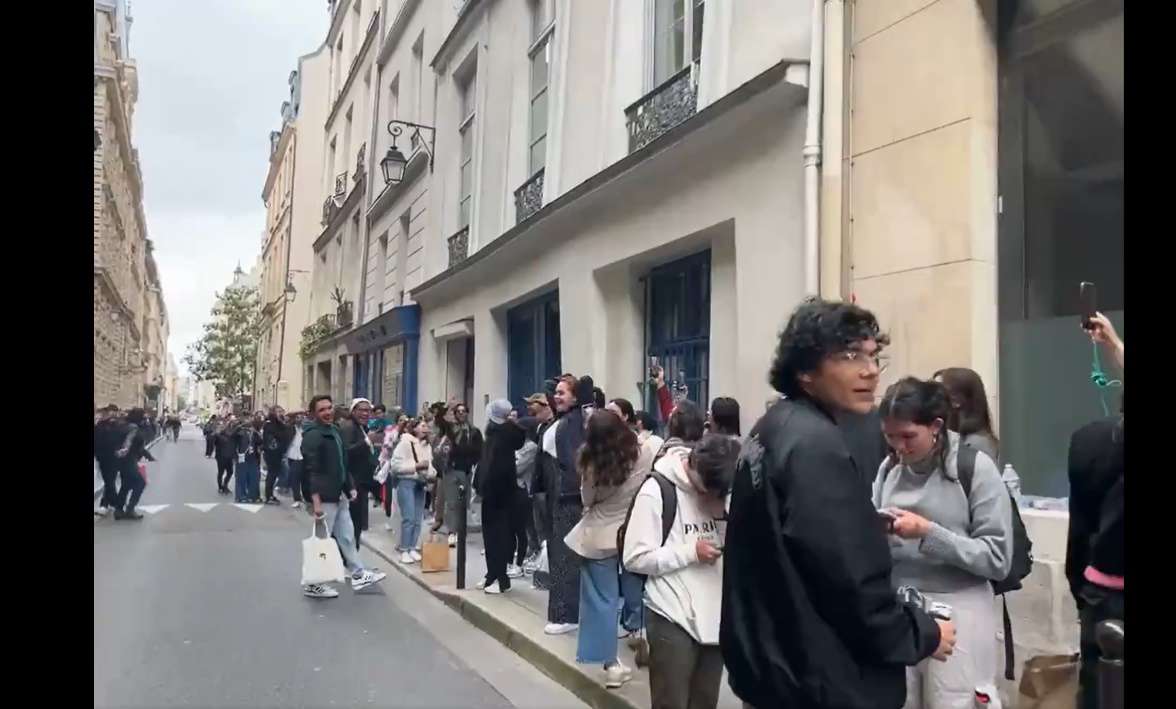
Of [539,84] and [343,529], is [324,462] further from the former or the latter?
[539,84]

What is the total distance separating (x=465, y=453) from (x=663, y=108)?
4.19 metres

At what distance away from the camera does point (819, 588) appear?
2.23 meters

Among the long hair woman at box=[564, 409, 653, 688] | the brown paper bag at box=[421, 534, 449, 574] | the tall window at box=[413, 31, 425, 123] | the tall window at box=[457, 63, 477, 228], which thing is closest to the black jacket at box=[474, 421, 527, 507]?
the brown paper bag at box=[421, 534, 449, 574]

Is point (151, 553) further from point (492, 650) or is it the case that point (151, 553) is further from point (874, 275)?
point (874, 275)

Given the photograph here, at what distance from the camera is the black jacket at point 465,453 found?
1027 cm

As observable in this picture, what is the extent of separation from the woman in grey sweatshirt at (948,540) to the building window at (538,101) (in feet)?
36.0

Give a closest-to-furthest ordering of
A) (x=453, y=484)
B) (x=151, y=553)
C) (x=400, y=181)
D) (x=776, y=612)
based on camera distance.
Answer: (x=776, y=612) < (x=453, y=484) < (x=151, y=553) < (x=400, y=181)

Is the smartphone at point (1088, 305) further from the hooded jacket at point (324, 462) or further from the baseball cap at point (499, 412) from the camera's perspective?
the hooded jacket at point (324, 462)

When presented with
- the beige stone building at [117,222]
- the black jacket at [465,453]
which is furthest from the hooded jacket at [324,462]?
the beige stone building at [117,222]

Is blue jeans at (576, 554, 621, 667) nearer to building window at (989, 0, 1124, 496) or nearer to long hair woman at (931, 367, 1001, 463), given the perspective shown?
long hair woman at (931, 367, 1001, 463)

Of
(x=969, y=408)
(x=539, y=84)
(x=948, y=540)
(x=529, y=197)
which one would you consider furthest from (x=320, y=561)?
(x=539, y=84)

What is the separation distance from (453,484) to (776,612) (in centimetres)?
834

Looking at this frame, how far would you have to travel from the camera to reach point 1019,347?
618cm
